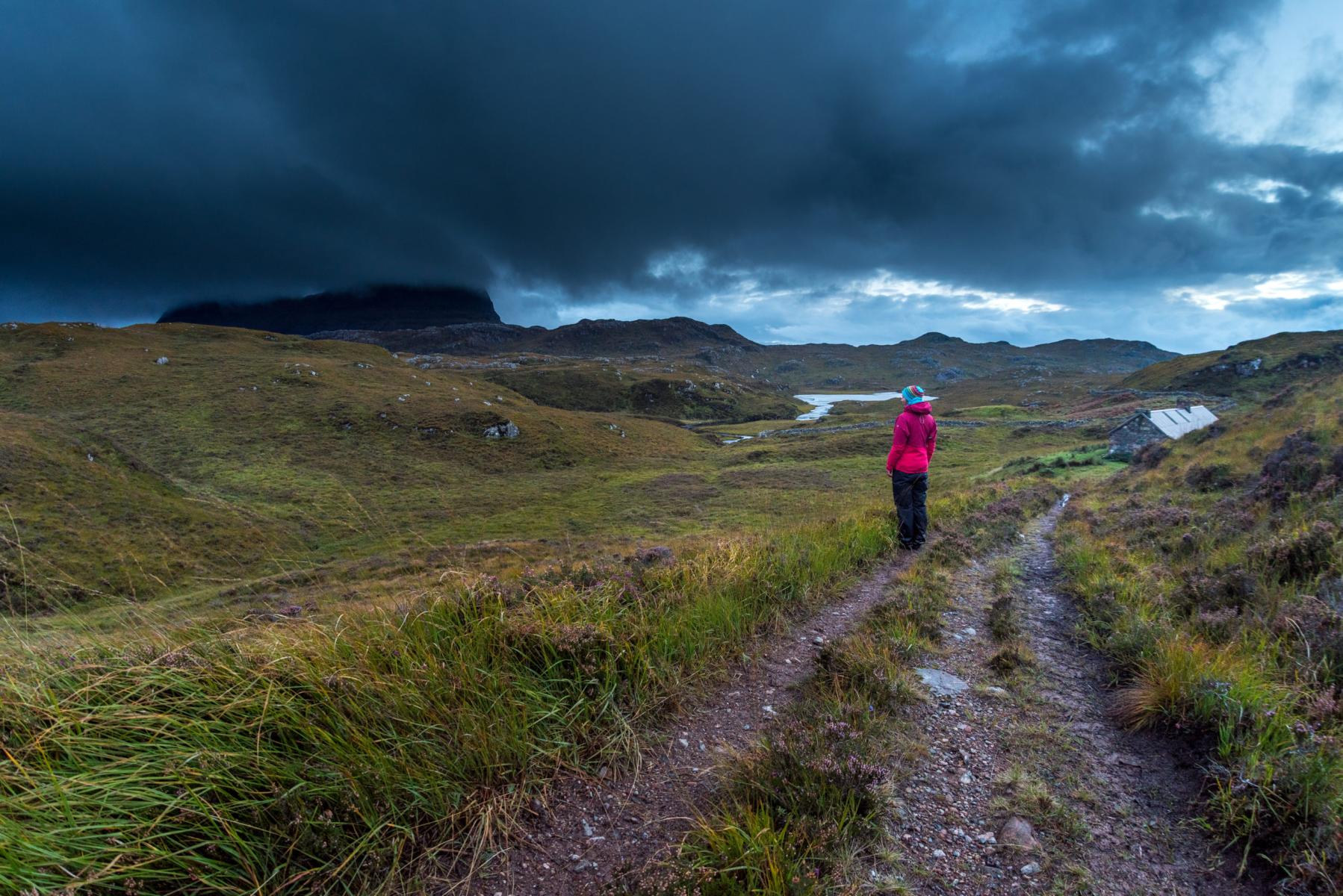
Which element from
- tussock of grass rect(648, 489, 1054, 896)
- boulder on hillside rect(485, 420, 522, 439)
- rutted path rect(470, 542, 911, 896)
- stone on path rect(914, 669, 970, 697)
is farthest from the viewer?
boulder on hillside rect(485, 420, 522, 439)

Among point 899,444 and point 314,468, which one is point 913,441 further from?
point 314,468

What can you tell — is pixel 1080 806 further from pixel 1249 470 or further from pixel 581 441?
pixel 581 441

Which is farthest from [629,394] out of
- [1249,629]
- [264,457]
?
[1249,629]

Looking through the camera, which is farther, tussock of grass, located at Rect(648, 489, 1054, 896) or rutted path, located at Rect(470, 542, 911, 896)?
rutted path, located at Rect(470, 542, 911, 896)

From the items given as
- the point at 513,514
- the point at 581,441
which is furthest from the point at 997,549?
the point at 581,441

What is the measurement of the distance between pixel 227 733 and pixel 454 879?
5.57 ft

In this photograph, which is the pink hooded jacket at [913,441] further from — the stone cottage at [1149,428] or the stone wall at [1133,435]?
the stone wall at [1133,435]

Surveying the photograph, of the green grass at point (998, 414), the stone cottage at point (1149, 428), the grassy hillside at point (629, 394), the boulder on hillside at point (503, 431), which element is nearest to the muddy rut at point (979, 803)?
the stone cottage at point (1149, 428)

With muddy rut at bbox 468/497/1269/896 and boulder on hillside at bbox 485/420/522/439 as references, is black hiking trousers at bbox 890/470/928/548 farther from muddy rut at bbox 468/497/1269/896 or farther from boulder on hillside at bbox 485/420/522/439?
boulder on hillside at bbox 485/420/522/439

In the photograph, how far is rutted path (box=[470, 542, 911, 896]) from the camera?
3188mm

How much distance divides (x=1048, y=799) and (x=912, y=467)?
28.4ft

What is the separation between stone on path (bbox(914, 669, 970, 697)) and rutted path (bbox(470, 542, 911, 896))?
4.01ft

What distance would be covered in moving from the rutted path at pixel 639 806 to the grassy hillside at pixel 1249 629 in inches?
123

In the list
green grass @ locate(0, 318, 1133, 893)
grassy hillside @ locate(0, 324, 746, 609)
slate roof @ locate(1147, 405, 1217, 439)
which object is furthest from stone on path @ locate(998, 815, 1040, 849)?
slate roof @ locate(1147, 405, 1217, 439)
